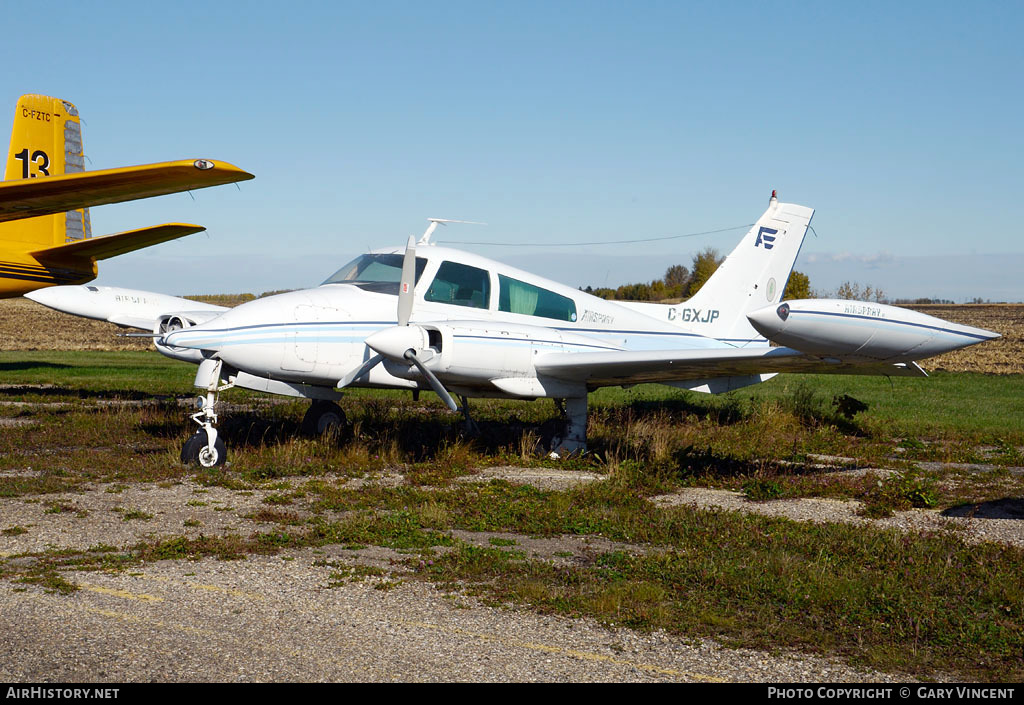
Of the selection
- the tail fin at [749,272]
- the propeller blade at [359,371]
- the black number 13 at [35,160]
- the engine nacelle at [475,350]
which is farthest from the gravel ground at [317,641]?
the black number 13 at [35,160]

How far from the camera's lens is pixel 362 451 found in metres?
11.1

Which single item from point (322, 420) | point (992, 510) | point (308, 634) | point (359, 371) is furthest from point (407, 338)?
point (992, 510)

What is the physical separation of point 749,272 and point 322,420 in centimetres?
727

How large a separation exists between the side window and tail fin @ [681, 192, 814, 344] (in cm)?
449

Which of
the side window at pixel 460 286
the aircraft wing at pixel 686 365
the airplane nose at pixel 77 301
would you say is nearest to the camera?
the aircraft wing at pixel 686 365

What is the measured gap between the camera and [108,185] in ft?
37.2

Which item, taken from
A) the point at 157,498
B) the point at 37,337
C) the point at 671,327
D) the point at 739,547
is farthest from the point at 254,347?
the point at 37,337

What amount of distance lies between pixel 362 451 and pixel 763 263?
754 centimetres

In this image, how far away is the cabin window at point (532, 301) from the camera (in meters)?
11.6

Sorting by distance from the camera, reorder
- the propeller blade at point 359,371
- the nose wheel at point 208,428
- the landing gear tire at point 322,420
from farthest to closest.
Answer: the landing gear tire at point 322,420, the propeller blade at point 359,371, the nose wheel at point 208,428

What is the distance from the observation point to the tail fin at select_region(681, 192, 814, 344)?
48.1 feet

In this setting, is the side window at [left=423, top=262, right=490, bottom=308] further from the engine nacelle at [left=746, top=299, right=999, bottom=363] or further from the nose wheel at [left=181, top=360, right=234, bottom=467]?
the engine nacelle at [left=746, top=299, right=999, bottom=363]

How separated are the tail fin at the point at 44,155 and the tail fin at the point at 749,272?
12627 millimetres

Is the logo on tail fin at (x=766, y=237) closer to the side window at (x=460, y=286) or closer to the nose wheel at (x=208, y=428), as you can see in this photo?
the side window at (x=460, y=286)
